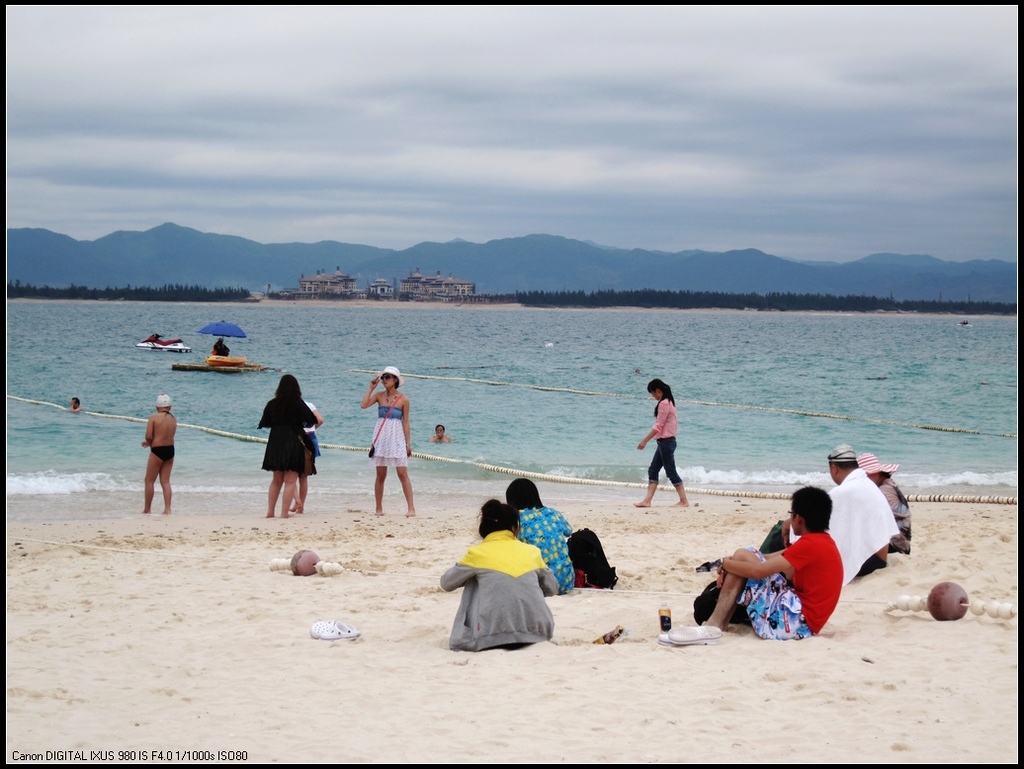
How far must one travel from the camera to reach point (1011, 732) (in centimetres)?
431

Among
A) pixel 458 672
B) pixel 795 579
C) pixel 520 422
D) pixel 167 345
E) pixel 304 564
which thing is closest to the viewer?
→ pixel 458 672

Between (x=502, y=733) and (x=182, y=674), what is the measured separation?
198 cm

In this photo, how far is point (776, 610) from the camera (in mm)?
5832

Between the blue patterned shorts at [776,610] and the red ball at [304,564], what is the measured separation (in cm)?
345

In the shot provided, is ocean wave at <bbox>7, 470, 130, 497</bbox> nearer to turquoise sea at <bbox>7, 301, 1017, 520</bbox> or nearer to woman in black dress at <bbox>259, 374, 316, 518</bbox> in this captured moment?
turquoise sea at <bbox>7, 301, 1017, 520</bbox>

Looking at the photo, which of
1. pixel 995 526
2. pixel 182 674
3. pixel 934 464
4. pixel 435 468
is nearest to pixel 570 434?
pixel 435 468

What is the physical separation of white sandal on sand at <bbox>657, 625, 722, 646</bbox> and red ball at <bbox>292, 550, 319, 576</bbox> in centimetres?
312

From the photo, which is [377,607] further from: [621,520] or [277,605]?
[621,520]

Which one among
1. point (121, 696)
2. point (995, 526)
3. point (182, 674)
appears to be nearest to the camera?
point (121, 696)

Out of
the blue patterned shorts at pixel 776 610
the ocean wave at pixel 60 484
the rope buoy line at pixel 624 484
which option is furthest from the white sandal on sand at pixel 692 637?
the ocean wave at pixel 60 484

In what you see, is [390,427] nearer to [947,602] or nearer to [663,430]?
[663,430]

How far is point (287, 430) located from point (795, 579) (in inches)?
249

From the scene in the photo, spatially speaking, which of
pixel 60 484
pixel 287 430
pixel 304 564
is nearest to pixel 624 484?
pixel 287 430

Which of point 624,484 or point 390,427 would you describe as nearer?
point 390,427
